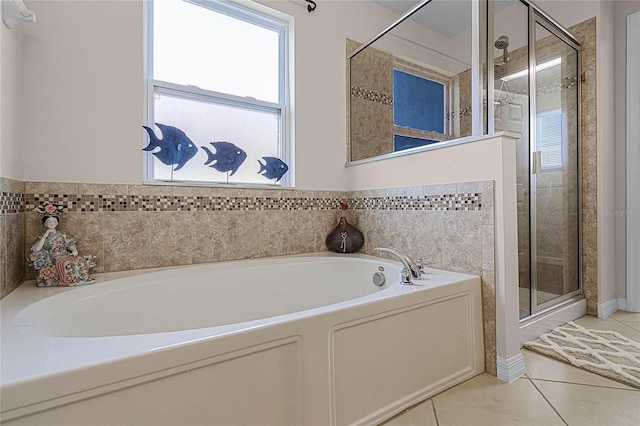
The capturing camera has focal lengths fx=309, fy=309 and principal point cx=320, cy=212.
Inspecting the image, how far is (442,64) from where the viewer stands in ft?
7.07

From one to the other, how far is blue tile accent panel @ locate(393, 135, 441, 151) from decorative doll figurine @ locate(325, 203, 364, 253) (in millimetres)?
665

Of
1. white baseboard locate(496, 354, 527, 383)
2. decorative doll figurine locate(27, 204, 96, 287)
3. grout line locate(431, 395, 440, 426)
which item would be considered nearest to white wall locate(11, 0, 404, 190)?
decorative doll figurine locate(27, 204, 96, 287)

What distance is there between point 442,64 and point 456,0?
0.38 meters

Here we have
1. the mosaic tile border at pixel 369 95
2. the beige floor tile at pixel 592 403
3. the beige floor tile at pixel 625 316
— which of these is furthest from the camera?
the mosaic tile border at pixel 369 95

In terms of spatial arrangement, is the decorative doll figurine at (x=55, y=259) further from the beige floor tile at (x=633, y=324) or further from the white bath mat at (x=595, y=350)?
the beige floor tile at (x=633, y=324)

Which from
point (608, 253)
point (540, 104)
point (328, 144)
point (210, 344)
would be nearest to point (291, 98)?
point (328, 144)

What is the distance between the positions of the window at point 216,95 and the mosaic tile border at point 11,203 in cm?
57

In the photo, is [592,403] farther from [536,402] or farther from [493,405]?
[493,405]

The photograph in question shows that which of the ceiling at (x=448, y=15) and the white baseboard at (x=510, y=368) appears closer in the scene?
the white baseboard at (x=510, y=368)

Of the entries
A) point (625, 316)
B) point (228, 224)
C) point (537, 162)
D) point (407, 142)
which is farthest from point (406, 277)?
point (625, 316)

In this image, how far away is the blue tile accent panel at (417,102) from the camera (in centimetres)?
204

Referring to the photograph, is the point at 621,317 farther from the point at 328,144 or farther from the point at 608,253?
the point at 328,144

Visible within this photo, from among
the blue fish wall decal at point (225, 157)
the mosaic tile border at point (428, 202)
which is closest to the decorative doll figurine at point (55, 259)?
the blue fish wall decal at point (225, 157)

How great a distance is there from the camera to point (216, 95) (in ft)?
6.73
